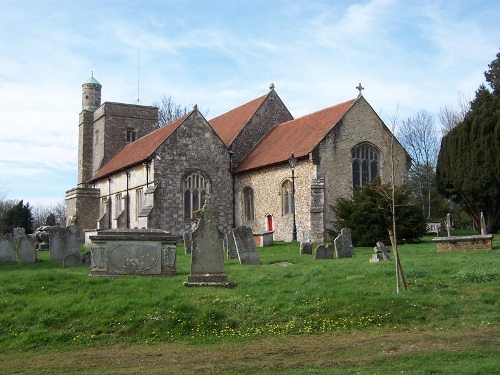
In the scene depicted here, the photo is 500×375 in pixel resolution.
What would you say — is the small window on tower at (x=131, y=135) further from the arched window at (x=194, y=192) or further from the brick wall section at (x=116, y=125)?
the arched window at (x=194, y=192)

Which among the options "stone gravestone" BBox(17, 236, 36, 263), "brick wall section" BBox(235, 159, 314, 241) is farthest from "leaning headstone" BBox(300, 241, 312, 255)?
"stone gravestone" BBox(17, 236, 36, 263)

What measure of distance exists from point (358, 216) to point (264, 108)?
13817 mm

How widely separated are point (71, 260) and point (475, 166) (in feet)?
69.5

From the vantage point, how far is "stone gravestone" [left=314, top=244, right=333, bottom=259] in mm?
16281

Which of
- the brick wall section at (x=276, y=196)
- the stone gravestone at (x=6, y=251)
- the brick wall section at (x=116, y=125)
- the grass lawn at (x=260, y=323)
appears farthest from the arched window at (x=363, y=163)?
the brick wall section at (x=116, y=125)

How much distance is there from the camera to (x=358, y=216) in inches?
848

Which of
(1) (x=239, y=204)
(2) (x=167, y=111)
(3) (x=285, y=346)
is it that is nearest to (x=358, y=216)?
(1) (x=239, y=204)

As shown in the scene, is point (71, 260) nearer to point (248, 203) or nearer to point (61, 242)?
point (61, 242)

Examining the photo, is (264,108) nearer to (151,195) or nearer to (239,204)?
(239,204)

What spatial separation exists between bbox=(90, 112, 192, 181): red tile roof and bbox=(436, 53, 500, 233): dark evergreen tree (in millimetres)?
13871

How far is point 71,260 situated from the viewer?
15227 millimetres

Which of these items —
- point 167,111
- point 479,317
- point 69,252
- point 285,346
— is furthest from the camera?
point 167,111

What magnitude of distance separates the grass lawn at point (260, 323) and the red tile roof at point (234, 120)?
67.3 feet

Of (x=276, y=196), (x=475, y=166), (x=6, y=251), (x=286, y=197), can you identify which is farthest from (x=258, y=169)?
(x=6, y=251)
